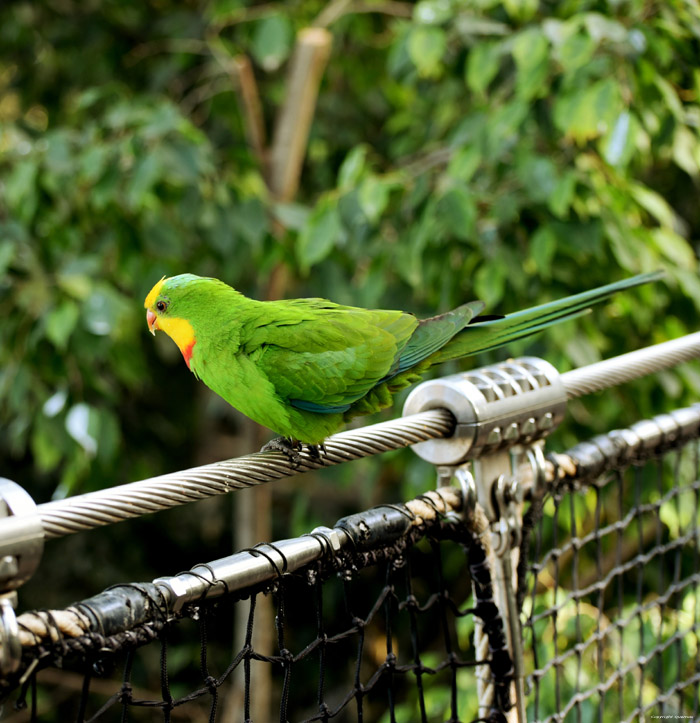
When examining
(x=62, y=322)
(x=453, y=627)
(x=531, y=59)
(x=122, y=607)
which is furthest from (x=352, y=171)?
(x=453, y=627)

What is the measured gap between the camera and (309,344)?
1.02m

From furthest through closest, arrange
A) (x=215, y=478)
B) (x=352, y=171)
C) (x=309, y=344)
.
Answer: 1. (x=352, y=171)
2. (x=309, y=344)
3. (x=215, y=478)

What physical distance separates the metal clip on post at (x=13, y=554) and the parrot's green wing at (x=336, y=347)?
469 mm

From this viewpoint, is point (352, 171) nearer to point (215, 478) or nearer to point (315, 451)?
point (315, 451)

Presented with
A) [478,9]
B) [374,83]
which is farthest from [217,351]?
[374,83]

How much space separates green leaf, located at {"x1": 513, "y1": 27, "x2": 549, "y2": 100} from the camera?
1520mm

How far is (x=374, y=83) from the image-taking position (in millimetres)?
2641

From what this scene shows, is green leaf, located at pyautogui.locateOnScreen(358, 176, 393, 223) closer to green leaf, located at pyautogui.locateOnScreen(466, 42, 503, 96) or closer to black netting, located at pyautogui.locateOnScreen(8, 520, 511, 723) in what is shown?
green leaf, located at pyautogui.locateOnScreen(466, 42, 503, 96)

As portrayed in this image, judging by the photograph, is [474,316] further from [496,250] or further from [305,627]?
[305,627]

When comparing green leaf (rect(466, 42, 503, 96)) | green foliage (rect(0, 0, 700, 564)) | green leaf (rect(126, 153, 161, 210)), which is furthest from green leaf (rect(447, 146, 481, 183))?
green leaf (rect(126, 153, 161, 210))

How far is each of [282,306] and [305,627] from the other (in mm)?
2102

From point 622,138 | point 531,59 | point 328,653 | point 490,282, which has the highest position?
point 531,59

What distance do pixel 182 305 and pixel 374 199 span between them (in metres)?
0.64

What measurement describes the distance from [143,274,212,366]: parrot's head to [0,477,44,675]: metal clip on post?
50 cm
